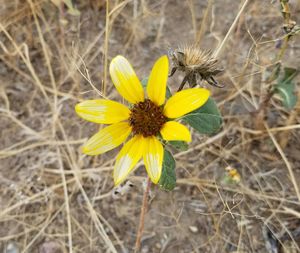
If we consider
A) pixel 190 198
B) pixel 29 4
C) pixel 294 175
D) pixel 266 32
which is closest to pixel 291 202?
pixel 294 175

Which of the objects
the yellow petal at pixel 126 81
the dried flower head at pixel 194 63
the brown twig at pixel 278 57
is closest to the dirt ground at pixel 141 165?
the brown twig at pixel 278 57

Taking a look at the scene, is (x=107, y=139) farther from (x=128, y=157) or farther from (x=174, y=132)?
(x=174, y=132)

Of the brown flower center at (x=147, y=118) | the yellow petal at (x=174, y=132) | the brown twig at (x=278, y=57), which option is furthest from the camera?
the brown twig at (x=278, y=57)

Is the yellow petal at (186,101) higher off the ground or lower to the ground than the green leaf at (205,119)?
higher

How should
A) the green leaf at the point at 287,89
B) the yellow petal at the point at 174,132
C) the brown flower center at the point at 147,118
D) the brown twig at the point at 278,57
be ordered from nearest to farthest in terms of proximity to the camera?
the yellow petal at the point at 174,132 → the brown flower center at the point at 147,118 → the brown twig at the point at 278,57 → the green leaf at the point at 287,89

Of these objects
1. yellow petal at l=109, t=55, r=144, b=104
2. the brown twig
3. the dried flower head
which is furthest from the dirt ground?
the dried flower head

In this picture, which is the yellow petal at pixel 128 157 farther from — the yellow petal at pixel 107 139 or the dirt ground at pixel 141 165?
the dirt ground at pixel 141 165

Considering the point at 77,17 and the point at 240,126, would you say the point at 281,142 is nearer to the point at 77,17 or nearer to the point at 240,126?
the point at 240,126
